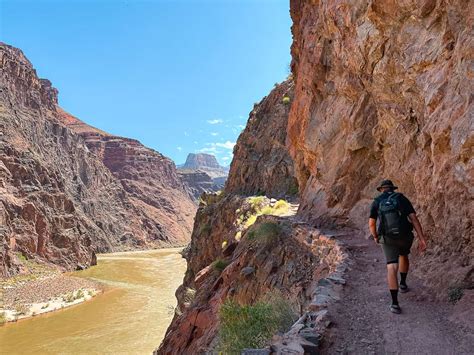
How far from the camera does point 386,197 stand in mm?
5328

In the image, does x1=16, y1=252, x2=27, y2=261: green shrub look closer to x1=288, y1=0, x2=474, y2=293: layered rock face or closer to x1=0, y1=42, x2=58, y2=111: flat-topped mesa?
x1=0, y1=42, x2=58, y2=111: flat-topped mesa

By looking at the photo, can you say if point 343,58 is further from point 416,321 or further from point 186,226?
point 186,226

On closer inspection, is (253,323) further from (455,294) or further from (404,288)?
(455,294)

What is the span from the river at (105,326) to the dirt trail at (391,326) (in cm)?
2192

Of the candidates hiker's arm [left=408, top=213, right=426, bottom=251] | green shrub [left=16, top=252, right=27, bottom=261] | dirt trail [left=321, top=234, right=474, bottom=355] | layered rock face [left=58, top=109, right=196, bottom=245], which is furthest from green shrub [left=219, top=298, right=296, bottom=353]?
layered rock face [left=58, top=109, right=196, bottom=245]

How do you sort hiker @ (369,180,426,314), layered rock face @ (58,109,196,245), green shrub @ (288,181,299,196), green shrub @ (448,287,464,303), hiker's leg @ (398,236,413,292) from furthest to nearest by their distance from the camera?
1. layered rock face @ (58,109,196,245)
2. green shrub @ (288,181,299,196)
3. hiker's leg @ (398,236,413,292)
4. hiker @ (369,180,426,314)
5. green shrub @ (448,287,464,303)

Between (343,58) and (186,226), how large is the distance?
137354 mm

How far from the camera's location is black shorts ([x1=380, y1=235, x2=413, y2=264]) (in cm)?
507

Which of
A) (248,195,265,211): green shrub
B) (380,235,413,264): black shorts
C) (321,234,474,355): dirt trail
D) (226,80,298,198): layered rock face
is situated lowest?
(321,234,474,355): dirt trail

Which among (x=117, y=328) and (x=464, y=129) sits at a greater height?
(x=464, y=129)

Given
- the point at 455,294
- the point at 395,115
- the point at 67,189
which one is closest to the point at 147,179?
the point at 67,189

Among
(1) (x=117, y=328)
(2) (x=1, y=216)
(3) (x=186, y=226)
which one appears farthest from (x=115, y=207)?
(1) (x=117, y=328)

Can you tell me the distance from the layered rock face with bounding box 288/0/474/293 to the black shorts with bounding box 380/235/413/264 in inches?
24.8

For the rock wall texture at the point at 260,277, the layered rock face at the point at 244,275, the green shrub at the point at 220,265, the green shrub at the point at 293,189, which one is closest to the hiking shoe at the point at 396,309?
the rock wall texture at the point at 260,277
